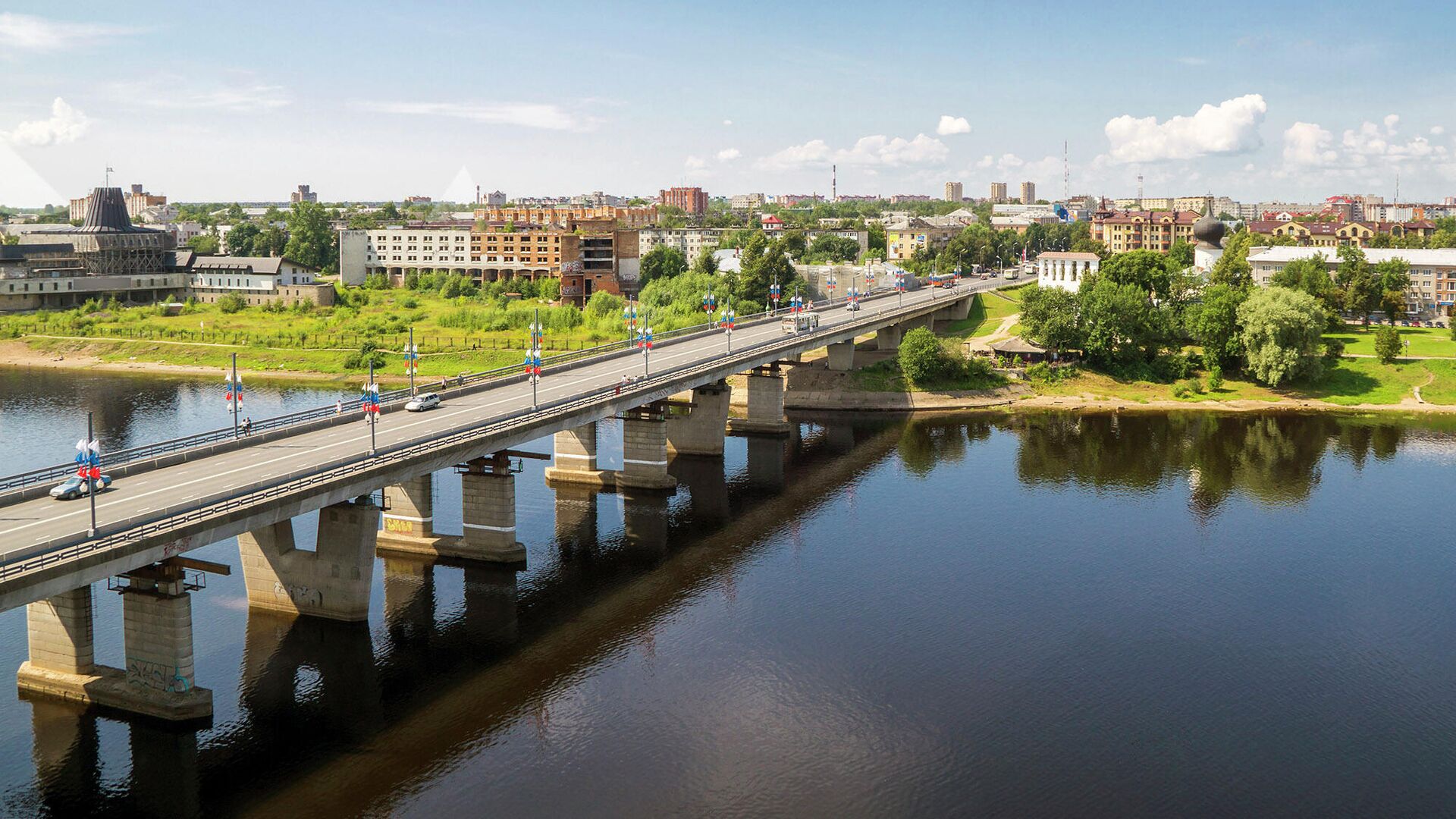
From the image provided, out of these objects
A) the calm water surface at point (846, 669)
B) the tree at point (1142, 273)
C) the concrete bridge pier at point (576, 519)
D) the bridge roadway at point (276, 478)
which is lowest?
the calm water surface at point (846, 669)

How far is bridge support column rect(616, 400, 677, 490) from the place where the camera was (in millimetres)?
89750

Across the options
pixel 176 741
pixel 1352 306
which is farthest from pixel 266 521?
pixel 1352 306

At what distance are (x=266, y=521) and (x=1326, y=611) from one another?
5104 cm

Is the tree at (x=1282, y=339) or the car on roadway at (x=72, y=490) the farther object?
the tree at (x=1282, y=339)

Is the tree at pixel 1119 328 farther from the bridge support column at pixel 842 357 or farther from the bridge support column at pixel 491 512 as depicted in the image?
the bridge support column at pixel 491 512

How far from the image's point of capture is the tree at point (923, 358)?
12925cm

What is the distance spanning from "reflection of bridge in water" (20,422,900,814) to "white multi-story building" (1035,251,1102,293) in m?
95.2

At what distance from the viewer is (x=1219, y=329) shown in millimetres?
130875

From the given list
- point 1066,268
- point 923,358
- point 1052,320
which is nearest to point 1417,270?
point 1066,268

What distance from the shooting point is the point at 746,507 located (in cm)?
8756

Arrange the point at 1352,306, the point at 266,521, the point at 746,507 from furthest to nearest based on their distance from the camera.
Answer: the point at 1352,306 → the point at 746,507 → the point at 266,521

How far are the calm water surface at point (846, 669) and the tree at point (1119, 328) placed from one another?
144 feet

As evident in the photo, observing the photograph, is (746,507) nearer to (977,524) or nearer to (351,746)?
(977,524)

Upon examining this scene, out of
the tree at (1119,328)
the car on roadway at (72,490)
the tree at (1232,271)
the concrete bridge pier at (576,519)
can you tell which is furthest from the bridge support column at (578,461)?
the tree at (1232,271)
